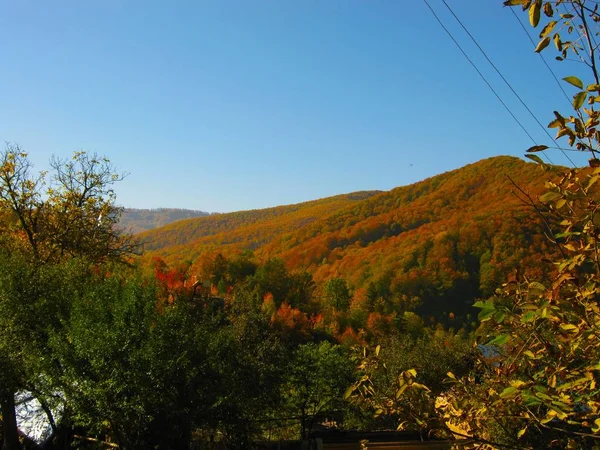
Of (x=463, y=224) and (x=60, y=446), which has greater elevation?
(x=463, y=224)

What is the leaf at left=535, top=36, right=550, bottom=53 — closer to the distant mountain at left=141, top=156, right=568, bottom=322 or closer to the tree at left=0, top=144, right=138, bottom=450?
the tree at left=0, top=144, right=138, bottom=450

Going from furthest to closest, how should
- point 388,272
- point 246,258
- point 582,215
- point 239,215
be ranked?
point 239,215 < point 388,272 < point 246,258 < point 582,215

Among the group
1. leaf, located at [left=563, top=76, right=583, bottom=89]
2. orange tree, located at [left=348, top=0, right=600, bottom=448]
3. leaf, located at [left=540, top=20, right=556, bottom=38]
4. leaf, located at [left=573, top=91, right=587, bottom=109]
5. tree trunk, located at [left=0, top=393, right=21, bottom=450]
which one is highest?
leaf, located at [left=540, top=20, right=556, bottom=38]

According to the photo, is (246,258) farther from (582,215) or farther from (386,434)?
(582,215)

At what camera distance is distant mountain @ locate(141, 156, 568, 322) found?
70.9 meters

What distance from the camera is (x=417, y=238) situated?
84.4 meters

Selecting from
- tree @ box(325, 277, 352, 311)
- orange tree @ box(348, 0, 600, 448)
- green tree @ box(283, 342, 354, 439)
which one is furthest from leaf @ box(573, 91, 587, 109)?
tree @ box(325, 277, 352, 311)

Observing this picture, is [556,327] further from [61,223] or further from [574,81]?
[61,223]

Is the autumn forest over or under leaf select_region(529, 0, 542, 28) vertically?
under

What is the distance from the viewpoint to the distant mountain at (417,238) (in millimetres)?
70875

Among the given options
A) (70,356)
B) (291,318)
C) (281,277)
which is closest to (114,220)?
(70,356)

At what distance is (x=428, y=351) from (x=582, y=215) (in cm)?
2855

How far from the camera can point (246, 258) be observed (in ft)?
221

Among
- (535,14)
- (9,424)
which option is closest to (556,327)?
(535,14)
